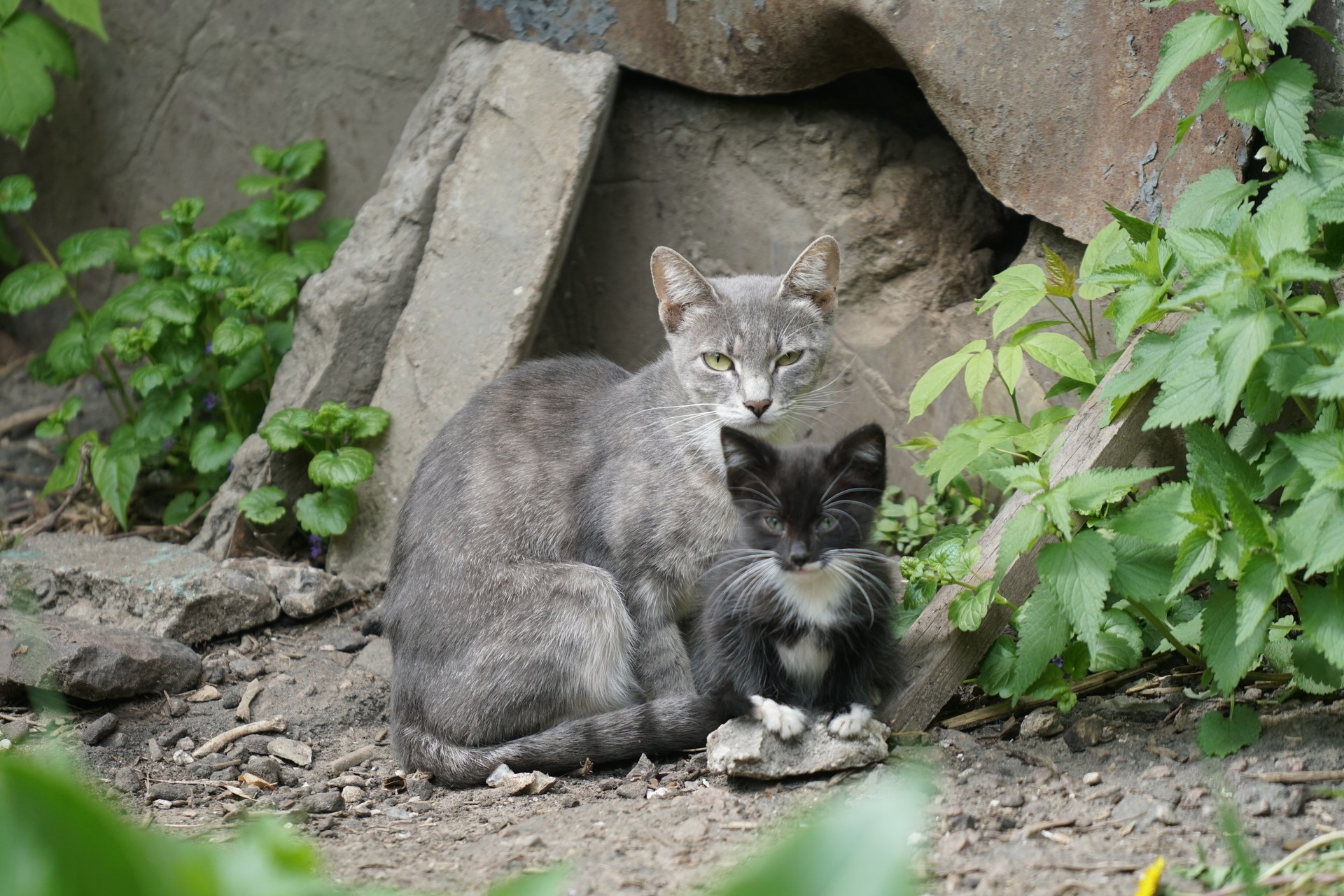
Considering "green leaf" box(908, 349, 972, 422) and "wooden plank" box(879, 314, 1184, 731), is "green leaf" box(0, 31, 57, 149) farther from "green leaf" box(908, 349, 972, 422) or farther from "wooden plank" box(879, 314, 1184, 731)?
"wooden plank" box(879, 314, 1184, 731)

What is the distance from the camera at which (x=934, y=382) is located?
4.27m

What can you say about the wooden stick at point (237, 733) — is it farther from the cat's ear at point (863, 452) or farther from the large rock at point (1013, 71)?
the large rock at point (1013, 71)

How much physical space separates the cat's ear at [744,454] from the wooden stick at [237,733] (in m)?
2.15

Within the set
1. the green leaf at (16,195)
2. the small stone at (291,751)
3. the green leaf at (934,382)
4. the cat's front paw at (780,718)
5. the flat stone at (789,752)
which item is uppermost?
the green leaf at (16,195)

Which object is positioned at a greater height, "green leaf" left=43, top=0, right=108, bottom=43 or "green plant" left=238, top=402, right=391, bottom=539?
"green leaf" left=43, top=0, right=108, bottom=43

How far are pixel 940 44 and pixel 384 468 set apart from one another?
3091 mm

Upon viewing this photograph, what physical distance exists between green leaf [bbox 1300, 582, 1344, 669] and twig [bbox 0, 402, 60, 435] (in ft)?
22.3

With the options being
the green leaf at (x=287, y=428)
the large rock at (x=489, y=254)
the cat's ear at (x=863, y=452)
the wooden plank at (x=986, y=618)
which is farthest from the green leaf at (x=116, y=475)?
the wooden plank at (x=986, y=618)

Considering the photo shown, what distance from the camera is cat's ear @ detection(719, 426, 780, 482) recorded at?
3.75 m

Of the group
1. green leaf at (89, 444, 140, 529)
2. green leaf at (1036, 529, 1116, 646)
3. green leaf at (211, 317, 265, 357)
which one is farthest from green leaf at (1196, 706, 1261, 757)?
green leaf at (89, 444, 140, 529)

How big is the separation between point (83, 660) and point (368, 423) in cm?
164

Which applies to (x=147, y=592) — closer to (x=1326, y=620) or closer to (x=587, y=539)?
(x=587, y=539)

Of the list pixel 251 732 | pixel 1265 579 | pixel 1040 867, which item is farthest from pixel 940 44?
pixel 251 732

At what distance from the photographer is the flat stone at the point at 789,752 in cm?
361
